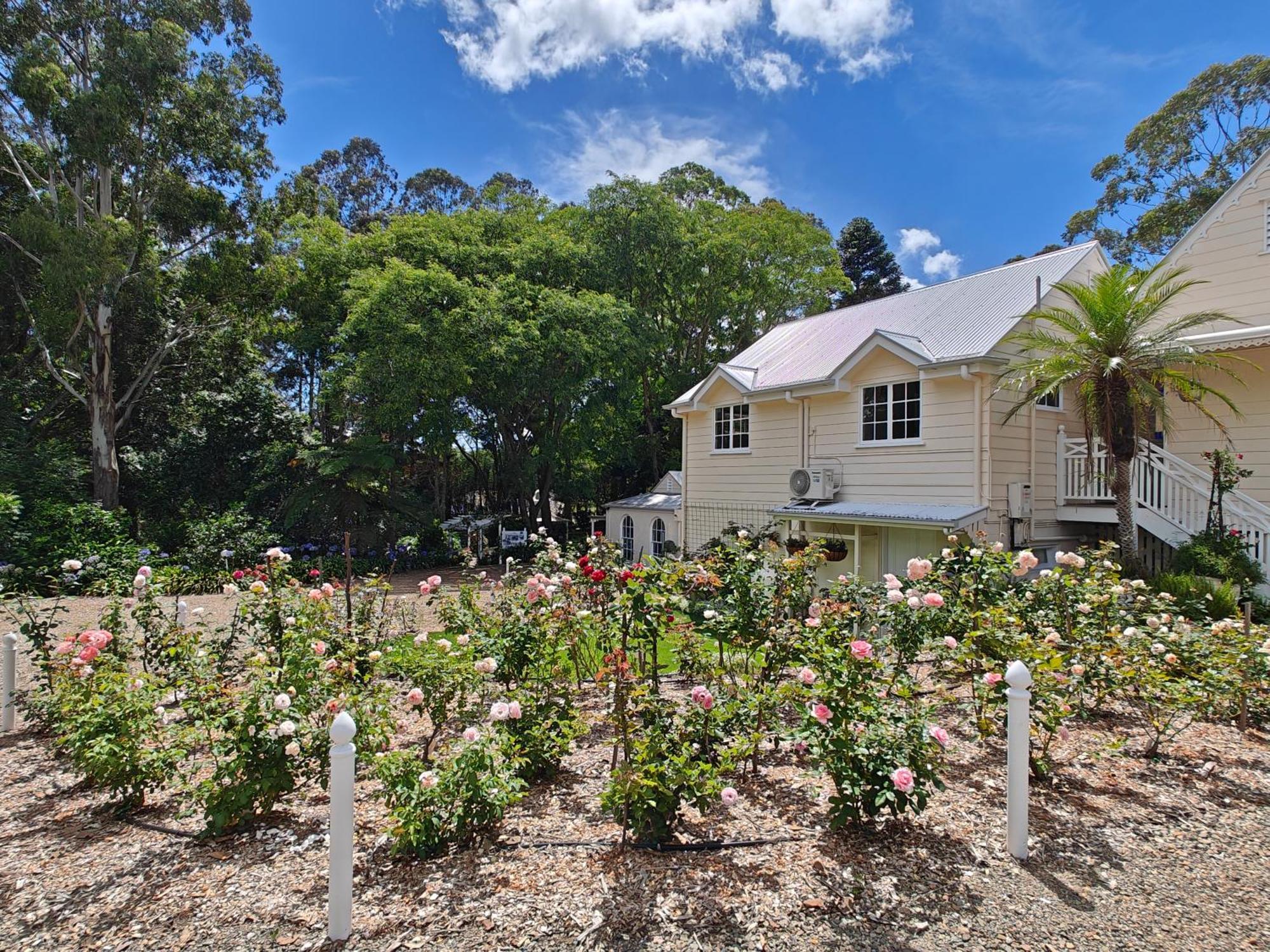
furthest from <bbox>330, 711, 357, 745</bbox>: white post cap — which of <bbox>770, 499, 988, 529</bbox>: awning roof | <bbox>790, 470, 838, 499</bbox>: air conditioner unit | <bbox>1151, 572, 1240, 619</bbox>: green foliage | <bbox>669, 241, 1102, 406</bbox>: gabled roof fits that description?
<bbox>790, 470, 838, 499</bbox>: air conditioner unit

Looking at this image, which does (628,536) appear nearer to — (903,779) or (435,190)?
(903,779)

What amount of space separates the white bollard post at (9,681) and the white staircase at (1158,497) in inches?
539

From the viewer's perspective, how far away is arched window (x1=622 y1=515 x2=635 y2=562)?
58.0 ft

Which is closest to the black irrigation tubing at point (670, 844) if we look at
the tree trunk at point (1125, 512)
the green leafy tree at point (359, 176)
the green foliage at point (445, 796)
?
the green foliage at point (445, 796)

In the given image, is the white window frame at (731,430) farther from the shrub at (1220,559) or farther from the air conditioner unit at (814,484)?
the shrub at (1220,559)

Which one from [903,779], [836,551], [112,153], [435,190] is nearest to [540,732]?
[903,779]

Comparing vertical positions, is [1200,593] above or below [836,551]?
below

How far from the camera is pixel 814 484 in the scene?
12133 millimetres

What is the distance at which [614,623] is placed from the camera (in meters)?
4.65

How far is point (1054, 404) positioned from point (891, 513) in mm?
3608

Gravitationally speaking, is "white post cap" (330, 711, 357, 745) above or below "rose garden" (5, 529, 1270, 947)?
above

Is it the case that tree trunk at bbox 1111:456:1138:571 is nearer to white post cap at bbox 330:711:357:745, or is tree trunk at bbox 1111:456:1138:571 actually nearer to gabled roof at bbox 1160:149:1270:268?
gabled roof at bbox 1160:149:1270:268

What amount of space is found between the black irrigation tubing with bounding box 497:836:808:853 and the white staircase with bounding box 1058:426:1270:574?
9.45 metres

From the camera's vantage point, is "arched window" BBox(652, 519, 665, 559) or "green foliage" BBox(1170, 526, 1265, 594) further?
"arched window" BBox(652, 519, 665, 559)
